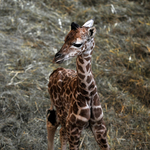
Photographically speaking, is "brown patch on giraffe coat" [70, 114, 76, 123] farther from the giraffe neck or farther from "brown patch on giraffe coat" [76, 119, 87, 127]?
the giraffe neck

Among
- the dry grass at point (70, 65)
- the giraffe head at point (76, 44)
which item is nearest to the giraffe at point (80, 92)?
the giraffe head at point (76, 44)

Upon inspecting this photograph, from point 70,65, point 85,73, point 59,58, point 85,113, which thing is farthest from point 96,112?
point 70,65

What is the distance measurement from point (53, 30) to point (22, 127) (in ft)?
6.60

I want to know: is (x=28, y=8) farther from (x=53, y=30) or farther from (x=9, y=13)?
(x=53, y=30)

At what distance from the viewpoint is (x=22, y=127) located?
2.44m

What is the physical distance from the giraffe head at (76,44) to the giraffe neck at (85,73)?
3 cm

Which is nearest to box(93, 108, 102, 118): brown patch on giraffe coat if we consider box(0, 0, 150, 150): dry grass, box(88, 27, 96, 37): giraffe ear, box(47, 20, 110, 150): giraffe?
box(47, 20, 110, 150): giraffe

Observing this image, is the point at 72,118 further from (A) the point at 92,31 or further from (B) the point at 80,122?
(A) the point at 92,31

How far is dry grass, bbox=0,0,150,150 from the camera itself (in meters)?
2.42

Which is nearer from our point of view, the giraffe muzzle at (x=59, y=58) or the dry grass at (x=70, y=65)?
the giraffe muzzle at (x=59, y=58)

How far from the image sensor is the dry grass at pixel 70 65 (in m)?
2.42

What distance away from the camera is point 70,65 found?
3299mm

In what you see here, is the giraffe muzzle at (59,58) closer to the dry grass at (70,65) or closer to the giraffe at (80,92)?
the giraffe at (80,92)

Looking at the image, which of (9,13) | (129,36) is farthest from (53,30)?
(129,36)
